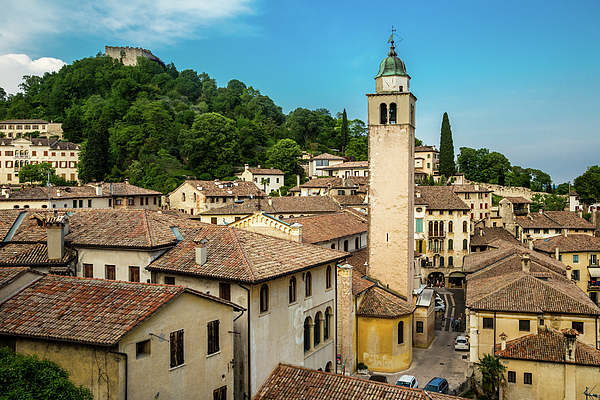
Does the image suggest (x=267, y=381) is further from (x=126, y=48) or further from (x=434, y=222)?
(x=126, y=48)

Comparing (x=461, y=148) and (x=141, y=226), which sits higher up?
(x=461, y=148)

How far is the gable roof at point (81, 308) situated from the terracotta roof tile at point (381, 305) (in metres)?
17.4

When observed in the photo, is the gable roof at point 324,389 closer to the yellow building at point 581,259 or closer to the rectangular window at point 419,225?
the rectangular window at point 419,225

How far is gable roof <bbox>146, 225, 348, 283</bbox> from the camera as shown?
20391 mm

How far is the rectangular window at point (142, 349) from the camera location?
47.8 ft

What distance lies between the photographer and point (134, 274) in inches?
919

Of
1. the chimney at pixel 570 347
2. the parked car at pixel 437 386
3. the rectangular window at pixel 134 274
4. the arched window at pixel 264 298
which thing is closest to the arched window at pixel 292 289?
the arched window at pixel 264 298

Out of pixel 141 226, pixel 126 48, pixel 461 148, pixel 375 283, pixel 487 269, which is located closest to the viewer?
pixel 141 226

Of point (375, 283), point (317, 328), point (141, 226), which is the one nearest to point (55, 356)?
point (141, 226)

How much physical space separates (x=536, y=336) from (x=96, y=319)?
77.3 feet

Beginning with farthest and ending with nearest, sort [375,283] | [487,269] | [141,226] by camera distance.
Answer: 1. [487,269]
2. [375,283]
3. [141,226]

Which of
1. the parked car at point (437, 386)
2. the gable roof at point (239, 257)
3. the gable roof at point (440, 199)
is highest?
the gable roof at point (440, 199)

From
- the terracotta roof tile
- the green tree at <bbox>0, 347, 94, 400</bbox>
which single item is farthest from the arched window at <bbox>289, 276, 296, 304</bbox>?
the green tree at <bbox>0, 347, 94, 400</bbox>

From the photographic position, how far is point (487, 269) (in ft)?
129
